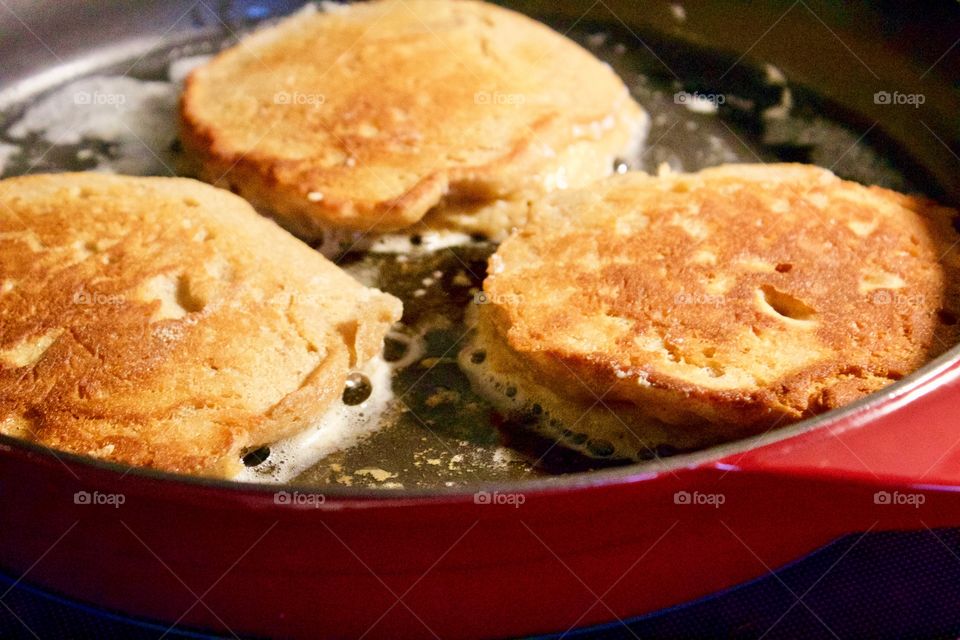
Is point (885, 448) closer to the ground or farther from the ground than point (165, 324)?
farther from the ground

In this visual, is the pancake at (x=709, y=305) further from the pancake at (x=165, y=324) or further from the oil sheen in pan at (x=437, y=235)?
the pancake at (x=165, y=324)

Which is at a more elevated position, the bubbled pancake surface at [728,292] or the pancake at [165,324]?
the bubbled pancake surface at [728,292]

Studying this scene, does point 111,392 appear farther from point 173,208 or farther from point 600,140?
point 600,140

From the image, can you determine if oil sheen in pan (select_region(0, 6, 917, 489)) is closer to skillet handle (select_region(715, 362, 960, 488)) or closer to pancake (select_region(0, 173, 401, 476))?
pancake (select_region(0, 173, 401, 476))

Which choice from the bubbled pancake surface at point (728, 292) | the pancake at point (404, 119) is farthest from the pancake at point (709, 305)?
the pancake at point (404, 119)

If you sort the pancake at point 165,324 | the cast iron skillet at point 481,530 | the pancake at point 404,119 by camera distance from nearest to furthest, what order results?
1. the cast iron skillet at point 481,530
2. the pancake at point 165,324
3. the pancake at point 404,119

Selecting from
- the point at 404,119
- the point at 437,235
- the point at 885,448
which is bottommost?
the point at 437,235

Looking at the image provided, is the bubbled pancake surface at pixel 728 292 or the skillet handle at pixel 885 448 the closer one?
the skillet handle at pixel 885 448

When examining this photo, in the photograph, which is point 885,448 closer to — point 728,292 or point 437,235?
point 728,292

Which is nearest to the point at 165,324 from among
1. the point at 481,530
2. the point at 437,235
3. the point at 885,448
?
the point at 437,235
